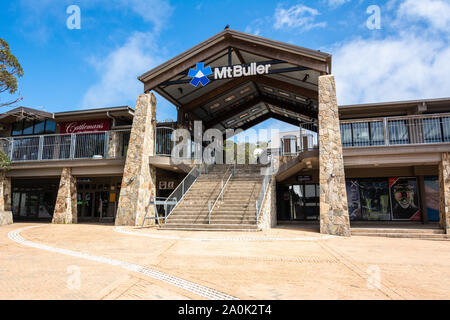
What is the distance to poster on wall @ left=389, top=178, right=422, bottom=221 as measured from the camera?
15742 mm

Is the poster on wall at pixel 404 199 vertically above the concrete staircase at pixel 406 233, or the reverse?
the poster on wall at pixel 404 199

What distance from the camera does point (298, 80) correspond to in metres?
15.8

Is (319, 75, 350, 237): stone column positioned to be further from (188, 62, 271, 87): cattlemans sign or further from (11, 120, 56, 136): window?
(11, 120, 56, 136): window

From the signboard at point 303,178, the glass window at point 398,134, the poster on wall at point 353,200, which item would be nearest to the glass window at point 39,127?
the signboard at point 303,178

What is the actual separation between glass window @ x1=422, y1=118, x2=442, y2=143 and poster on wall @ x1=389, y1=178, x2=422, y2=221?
2.35 metres

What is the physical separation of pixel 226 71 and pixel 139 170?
6.28m

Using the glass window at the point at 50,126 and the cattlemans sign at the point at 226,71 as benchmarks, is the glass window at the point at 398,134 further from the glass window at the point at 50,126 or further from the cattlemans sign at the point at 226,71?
the glass window at the point at 50,126

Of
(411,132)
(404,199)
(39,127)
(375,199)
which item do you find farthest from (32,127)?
(404,199)

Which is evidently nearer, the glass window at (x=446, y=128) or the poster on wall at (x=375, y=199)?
the glass window at (x=446, y=128)

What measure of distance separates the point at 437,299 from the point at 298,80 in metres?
13.4

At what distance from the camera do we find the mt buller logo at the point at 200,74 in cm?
1477

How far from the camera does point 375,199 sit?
53.6 feet

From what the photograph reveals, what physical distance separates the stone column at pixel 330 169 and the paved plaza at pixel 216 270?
2.98m

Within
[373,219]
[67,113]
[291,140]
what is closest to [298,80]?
[291,140]
